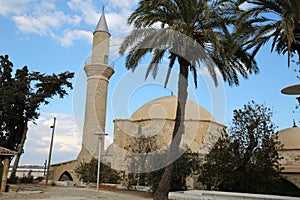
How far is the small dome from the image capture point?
23.8m

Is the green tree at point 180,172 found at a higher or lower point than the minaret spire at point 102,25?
lower

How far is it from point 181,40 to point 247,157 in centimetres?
685

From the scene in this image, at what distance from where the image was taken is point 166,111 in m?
27.9

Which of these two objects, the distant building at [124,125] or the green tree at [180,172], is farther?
the distant building at [124,125]

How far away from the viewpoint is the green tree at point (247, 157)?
15.1m

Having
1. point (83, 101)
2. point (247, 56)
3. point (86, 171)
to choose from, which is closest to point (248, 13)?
point (247, 56)

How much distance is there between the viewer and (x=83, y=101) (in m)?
28.0

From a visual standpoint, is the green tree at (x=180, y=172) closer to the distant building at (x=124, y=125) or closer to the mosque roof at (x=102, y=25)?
the distant building at (x=124, y=125)

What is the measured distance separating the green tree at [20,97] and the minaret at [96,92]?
2.11 m

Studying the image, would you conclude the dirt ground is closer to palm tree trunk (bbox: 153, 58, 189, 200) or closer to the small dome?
palm tree trunk (bbox: 153, 58, 189, 200)

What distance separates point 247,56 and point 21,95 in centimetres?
1812

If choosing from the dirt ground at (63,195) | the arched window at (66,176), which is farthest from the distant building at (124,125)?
the dirt ground at (63,195)

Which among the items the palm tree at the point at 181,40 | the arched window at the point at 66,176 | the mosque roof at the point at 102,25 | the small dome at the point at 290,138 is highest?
the mosque roof at the point at 102,25

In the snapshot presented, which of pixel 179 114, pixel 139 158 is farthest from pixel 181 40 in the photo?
pixel 139 158
